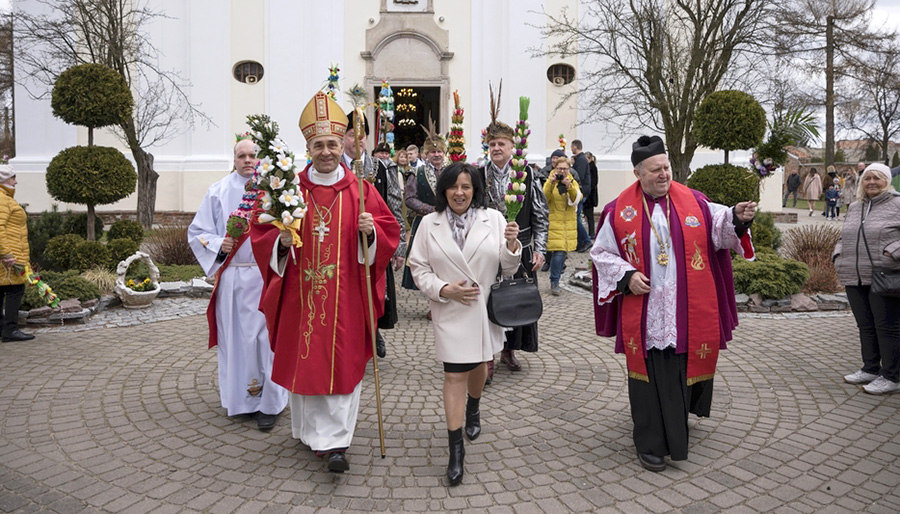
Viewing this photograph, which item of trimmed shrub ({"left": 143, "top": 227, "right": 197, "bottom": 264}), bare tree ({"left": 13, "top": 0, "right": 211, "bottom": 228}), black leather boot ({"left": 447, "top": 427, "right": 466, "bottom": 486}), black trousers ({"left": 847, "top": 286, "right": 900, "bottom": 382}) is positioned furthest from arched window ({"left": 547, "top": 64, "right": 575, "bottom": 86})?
black leather boot ({"left": 447, "top": 427, "right": 466, "bottom": 486})

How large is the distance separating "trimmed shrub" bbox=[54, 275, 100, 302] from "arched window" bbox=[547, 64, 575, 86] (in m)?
13.6

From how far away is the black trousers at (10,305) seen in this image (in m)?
7.07

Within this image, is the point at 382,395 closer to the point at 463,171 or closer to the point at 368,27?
the point at 463,171

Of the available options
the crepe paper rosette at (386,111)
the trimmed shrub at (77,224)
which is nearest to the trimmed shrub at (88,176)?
the trimmed shrub at (77,224)

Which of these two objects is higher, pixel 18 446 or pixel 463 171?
pixel 463 171

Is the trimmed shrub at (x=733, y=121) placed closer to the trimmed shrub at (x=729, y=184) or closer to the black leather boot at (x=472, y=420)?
the trimmed shrub at (x=729, y=184)

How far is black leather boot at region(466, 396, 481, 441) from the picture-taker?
14.5ft

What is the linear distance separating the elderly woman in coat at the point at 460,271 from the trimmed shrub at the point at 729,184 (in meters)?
6.92

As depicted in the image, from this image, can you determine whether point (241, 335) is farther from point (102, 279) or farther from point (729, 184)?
point (729, 184)

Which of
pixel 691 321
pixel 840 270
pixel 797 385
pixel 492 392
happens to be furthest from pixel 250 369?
pixel 840 270

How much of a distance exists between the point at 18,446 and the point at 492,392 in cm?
336

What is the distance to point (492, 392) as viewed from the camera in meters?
5.42

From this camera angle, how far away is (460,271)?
388cm

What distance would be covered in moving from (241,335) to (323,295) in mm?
1123
